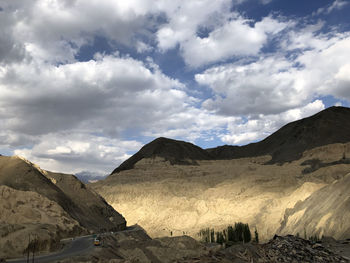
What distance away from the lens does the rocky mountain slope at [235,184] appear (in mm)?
60188

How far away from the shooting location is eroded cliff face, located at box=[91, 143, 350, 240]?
192ft

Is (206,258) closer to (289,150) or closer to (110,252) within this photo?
(110,252)

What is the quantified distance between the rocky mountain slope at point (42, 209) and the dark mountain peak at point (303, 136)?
83451mm

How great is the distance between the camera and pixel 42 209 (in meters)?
40.6

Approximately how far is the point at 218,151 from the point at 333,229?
140 m

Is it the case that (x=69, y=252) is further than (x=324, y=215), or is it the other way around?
(x=324, y=215)

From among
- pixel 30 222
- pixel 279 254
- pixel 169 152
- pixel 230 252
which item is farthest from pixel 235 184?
pixel 169 152

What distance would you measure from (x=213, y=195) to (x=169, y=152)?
63.8 metres

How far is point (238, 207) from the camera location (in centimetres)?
6506

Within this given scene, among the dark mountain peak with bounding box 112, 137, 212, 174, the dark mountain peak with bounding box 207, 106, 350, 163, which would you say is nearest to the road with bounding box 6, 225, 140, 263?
the dark mountain peak with bounding box 112, 137, 212, 174

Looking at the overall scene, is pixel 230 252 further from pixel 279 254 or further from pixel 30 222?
pixel 30 222

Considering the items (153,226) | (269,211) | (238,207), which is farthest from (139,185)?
(269,211)

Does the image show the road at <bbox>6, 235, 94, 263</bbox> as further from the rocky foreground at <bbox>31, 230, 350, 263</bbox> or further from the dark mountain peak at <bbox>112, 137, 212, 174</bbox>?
the dark mountain peak at <bbox>112, 137, 212, 174</bbox>

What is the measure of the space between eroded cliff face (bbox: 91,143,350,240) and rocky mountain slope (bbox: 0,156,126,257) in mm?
14263
